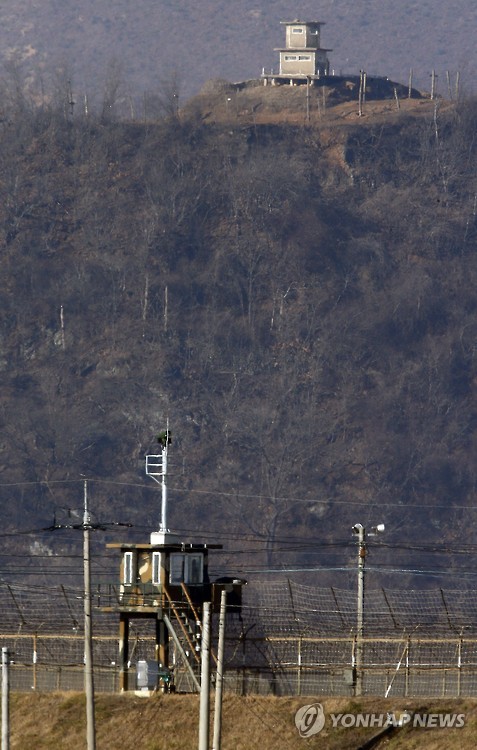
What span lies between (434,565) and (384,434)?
3617cm

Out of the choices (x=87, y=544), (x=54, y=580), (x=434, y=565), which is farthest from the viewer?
(x=434, y=565)

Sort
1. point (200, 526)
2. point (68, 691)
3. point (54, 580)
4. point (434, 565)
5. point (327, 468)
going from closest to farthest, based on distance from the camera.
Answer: point (68, 691) → point (54, 580) → point (434, 565) → point (200, 526) → point (327, 468)

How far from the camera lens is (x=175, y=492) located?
180m

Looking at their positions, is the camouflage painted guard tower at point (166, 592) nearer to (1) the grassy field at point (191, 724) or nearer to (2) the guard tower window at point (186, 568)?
(2) the guard tower window at point (186, 568)

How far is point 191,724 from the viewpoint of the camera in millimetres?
58250

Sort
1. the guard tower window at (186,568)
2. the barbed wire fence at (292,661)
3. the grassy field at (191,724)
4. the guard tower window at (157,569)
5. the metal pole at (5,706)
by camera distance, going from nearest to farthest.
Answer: the grassy field at (191,724) < the metal pole at (5,706) < the barbed wire fence at (292,661) < the guard tower window at (157,569) < the guard tower window at (186,568)

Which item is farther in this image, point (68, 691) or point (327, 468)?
point (327, 468)

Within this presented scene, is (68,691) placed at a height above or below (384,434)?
below

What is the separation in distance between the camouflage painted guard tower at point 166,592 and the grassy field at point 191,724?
4.04 m

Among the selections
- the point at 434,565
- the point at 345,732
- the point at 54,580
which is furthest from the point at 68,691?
the point at 434,565

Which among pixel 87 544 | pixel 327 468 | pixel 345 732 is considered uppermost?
pixel 327 468

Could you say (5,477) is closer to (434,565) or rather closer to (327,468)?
(327,468)

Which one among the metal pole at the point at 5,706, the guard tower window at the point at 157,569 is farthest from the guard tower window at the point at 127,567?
the metal pole at the point at 5,706

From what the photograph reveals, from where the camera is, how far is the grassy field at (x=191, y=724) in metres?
54.6
